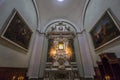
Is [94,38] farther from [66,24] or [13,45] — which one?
[13,45]

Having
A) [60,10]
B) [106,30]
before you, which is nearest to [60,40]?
[60,10]

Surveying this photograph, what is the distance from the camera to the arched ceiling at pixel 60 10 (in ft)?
23.4

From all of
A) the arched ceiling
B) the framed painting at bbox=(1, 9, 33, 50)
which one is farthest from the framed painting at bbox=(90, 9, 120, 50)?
the framed painting at bbox=(1, 9, 33, 50)

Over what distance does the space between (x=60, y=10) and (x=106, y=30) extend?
494 centimetres

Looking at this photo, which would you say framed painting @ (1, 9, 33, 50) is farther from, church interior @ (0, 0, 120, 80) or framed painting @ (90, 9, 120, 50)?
framed painting @ (90, 9, 120, 50)

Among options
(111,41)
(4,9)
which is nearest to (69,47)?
(111,41)

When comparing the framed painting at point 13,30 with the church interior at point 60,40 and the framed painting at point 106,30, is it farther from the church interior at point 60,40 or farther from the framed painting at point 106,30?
the framed painting at point 106,30

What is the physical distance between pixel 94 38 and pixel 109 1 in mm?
2359

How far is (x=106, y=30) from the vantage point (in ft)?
13.8

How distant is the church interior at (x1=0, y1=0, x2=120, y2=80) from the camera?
11.8 ft

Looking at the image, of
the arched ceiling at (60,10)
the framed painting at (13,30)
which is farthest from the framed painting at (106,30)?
the framed painting at (13,30)

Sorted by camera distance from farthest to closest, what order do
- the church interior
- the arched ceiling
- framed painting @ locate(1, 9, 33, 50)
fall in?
the arched ceiling, the church interior, framed painting @ locate(1, 9, 33, 50)

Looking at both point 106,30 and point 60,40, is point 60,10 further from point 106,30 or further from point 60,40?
point 106,30

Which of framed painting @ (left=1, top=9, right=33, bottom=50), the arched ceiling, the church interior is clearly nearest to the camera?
framed painting @ (left=1, top=9, right=33, bottom=50)
